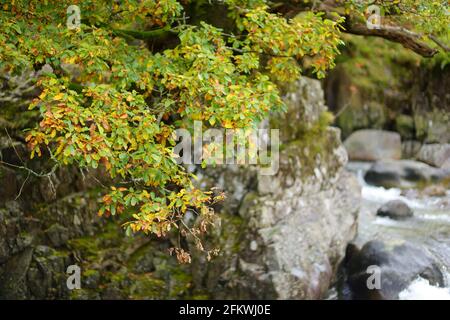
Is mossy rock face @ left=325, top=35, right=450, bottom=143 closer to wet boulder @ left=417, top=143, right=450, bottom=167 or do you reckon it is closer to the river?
wet boulder @ left=417, top=143, right=450, bottom=167

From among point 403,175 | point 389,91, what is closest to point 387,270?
point 403,175

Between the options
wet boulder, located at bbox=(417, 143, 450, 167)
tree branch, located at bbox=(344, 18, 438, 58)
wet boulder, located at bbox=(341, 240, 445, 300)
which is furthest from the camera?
wet boulder, located at bbox=(417, 143, 450, 167)

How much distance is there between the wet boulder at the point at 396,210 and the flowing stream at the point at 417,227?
19cm

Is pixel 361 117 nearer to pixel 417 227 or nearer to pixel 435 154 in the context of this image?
pixel 435 154

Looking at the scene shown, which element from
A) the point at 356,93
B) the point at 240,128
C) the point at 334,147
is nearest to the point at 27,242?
the point at 240,128

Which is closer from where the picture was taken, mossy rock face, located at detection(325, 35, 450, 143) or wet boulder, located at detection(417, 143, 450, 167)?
wet boulder, located at detection(417, 143, 450, 167)

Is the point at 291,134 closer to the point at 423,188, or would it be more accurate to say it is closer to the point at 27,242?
the point at 27,242

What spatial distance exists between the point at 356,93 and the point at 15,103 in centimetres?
1532

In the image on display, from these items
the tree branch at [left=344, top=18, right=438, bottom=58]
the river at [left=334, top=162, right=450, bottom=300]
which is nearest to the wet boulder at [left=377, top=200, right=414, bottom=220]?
the river at [left=334, top=162, right=450, bottom=300]

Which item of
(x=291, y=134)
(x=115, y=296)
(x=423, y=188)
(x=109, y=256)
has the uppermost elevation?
(x=291, y=134)

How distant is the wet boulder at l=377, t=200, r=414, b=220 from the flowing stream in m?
0.19

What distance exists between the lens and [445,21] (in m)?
8.29

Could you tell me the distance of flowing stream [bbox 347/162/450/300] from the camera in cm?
1062

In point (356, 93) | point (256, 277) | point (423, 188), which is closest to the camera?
point (256, 277)
